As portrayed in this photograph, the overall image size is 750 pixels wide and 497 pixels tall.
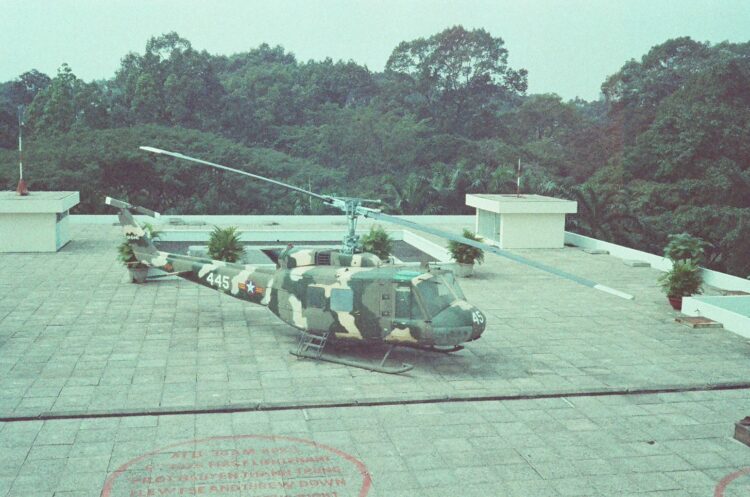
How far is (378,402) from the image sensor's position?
12719 millimetres

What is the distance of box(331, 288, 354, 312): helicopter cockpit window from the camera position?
1441cm

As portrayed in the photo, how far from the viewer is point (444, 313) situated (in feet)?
45.6

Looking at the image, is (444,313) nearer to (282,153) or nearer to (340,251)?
(340,251)

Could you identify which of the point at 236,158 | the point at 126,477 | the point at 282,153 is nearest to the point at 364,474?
the point at 126,477

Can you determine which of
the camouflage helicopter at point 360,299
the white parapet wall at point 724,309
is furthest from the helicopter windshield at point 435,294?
the white parapet wall at point 724,309

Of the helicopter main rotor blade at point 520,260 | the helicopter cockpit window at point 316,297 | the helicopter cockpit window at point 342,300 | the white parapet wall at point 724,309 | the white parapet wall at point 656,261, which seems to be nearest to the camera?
the helicopter main rotor blade at point 520,260

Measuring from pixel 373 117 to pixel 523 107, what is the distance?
1286 centimetres

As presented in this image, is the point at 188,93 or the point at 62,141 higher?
the point at 188,93

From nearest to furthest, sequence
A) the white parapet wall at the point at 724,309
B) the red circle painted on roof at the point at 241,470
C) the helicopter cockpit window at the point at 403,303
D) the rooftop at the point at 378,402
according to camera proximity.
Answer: the red circle painted on roof at the point at 241,470
the rooftop at the point at 378,402
the helicopter cockpit window at the point at 403,303
the white parapet wall at the point at 724,309

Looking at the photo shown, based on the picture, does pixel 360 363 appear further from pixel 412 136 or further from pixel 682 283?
pixel 412 136

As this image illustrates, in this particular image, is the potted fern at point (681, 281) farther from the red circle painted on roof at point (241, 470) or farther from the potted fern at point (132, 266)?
the potted fern at point (132, 266)

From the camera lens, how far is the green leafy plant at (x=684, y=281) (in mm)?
19672

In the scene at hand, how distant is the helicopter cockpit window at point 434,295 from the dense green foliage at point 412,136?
1997cm

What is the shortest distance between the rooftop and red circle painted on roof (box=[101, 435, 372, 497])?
37 mm
